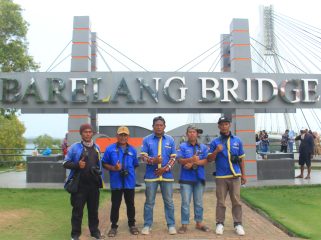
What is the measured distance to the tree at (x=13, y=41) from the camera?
20281mm

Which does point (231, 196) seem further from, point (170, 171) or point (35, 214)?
point (35, 214)

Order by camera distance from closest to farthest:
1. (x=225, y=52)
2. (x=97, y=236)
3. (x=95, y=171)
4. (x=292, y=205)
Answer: (x=95, y=171) < (x=97, y=236) < (x=292, y=205) < (x=225, y=52)

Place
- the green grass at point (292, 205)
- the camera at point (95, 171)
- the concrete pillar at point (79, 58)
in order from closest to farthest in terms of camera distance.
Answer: the camera at point (95, 171)
the green grass at point (292, 205)
the concrete pillar at point (79, 58)

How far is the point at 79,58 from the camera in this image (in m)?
13.0

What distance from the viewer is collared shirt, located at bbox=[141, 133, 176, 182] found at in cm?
623

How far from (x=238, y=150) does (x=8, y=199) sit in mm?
5936

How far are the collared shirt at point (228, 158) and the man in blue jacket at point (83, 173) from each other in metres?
1.87

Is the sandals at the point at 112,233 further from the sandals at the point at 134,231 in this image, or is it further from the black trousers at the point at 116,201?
the sandals at the point at 134,231

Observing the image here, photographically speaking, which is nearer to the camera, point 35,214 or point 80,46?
point 35,214

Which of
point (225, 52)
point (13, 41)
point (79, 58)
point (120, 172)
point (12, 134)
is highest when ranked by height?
point (13, 41)

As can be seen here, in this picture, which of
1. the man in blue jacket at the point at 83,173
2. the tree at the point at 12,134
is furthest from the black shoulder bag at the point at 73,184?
the tree at the point at 12,134

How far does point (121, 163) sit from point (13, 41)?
54.9 feet

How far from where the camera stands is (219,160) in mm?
6352

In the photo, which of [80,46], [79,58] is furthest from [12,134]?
[80,46]
